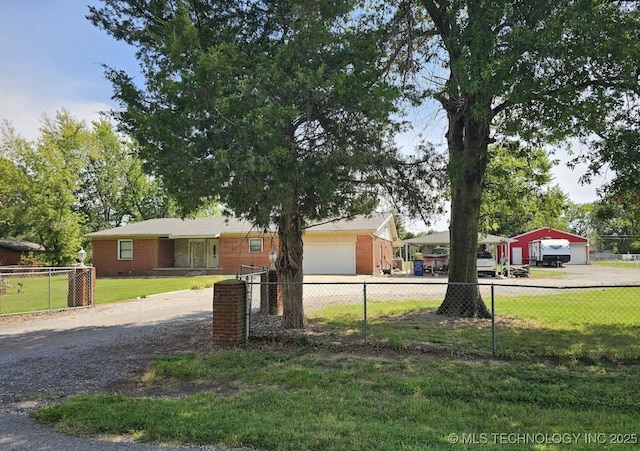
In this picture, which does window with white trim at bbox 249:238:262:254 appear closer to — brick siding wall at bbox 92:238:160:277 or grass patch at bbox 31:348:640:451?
brick siding wall at bbox 92:238:160:277

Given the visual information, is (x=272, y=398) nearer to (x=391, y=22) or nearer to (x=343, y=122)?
(x=343, y=122)

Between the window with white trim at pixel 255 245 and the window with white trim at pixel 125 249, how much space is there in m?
8.52

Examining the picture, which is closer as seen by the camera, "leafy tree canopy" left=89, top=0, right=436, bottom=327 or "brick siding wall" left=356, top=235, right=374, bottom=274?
"leafy tree canopy" left=89, top=0, right=436, bottom=327

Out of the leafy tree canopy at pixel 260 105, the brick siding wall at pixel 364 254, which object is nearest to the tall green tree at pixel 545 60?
the leafy tree canopy at pixel 260 105

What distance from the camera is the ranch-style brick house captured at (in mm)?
28609

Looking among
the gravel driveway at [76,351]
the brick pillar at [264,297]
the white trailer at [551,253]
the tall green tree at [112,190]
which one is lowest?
the gravel driveway at [76,351]

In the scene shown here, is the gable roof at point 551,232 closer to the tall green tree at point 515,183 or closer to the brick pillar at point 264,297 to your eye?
the tall green tree at point 515,183

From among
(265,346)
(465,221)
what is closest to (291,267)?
(265,346)

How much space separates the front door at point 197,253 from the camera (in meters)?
Result: 31.8

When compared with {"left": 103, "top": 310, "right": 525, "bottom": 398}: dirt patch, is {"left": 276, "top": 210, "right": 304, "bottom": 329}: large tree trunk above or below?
above

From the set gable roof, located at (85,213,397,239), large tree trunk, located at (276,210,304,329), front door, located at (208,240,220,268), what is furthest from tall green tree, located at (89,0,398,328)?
front door, located at (208,240,220,268)

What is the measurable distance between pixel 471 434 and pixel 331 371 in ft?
8.39

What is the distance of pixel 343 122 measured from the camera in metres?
7.54

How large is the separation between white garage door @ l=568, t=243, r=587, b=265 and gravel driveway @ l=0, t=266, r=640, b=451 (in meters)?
44.0
